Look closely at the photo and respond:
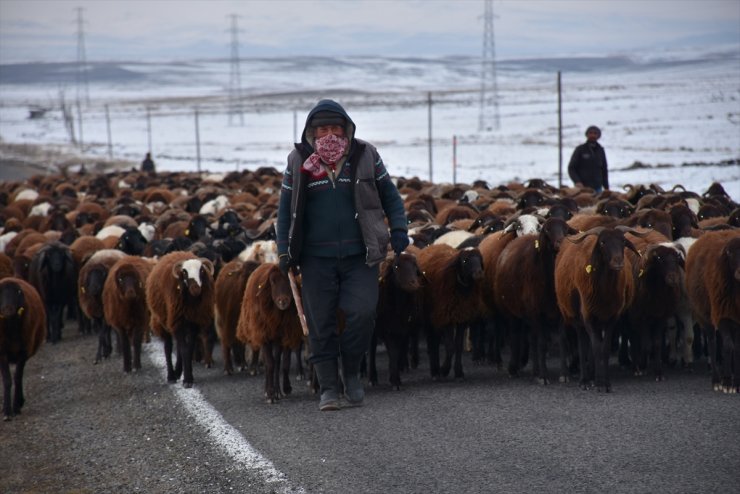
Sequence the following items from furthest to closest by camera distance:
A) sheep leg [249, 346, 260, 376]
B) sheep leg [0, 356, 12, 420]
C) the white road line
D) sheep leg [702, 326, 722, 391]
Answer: sheep leg [249, 346, 260, 376] < sheep leg [0, 356, 12, 420] < sheep leg [702, 326, 722, 391] < the white road line

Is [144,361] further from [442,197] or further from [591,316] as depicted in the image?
[442,197]

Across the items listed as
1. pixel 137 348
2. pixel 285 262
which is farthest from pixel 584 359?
pixel 137 348

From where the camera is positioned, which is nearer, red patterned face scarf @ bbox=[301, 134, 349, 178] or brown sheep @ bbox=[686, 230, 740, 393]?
red patterned face scarf @ bbox=[301, 134, 349, 178]

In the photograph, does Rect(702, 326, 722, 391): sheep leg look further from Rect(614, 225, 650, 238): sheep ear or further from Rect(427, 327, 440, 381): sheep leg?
Rect(427, 327, 440, 381): sheep leg

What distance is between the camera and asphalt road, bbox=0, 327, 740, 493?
20.4 feet

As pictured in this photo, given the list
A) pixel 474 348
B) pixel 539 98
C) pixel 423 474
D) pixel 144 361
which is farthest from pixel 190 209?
pixel 539 98

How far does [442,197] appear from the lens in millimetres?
20531

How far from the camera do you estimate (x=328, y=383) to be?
327 inches

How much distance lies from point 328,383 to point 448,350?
2.14 m

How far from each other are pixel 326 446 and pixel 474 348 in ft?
13.9

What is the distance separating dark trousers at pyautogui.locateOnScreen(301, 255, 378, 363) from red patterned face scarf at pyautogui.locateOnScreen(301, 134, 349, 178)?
70 cm

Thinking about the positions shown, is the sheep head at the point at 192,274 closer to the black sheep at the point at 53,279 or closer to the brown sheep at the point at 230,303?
the brown sheep at the point at 230,303

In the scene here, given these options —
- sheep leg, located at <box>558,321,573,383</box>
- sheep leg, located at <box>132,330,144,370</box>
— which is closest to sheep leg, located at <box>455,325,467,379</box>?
sheep leg, located at <box>558,321,573,383</box>

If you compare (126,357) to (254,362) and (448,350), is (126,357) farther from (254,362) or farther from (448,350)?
(448,350)
